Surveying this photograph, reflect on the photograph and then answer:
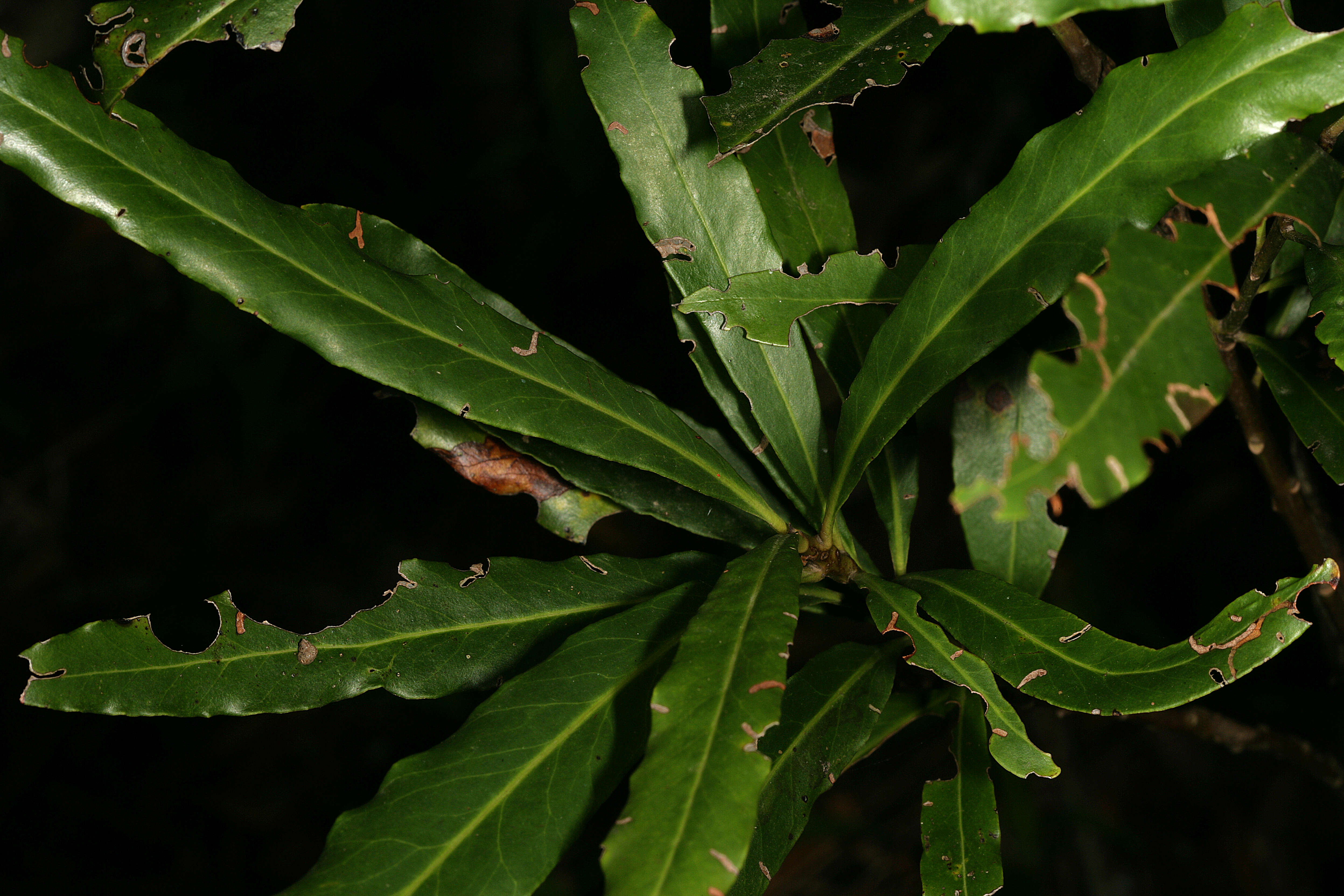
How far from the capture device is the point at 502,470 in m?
0.86

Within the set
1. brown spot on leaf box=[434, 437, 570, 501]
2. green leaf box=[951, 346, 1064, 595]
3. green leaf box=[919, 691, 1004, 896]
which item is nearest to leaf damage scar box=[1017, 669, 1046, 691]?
green leaf box=[919, 691, 1004, 896]

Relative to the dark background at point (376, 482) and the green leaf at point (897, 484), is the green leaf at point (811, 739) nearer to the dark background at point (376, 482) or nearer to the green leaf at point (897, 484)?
the green leaf at point (897, 484)

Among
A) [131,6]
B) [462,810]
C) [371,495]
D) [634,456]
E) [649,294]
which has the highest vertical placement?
[131,6]

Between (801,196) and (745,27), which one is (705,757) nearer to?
(801,196)

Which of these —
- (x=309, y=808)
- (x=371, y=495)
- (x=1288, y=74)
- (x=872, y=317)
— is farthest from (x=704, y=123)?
(x=309, y=808)

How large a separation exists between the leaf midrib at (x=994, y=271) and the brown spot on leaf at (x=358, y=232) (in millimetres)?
439

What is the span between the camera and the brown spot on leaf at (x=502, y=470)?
0.85 meters

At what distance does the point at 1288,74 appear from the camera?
19.2 inches

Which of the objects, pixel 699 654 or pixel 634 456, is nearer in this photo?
pixel 699 654

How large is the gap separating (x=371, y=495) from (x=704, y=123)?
1.72 meters

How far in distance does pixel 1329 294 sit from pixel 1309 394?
0.13 m

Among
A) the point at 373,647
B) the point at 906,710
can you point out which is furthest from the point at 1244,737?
the point at 373,647

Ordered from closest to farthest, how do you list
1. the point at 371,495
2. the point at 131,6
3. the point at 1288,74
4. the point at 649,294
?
the point at 1288,74 < the point at 131,6 < the point at 649,294 < the point at 371,495

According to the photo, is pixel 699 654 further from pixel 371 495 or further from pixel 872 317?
pixel 371 495
